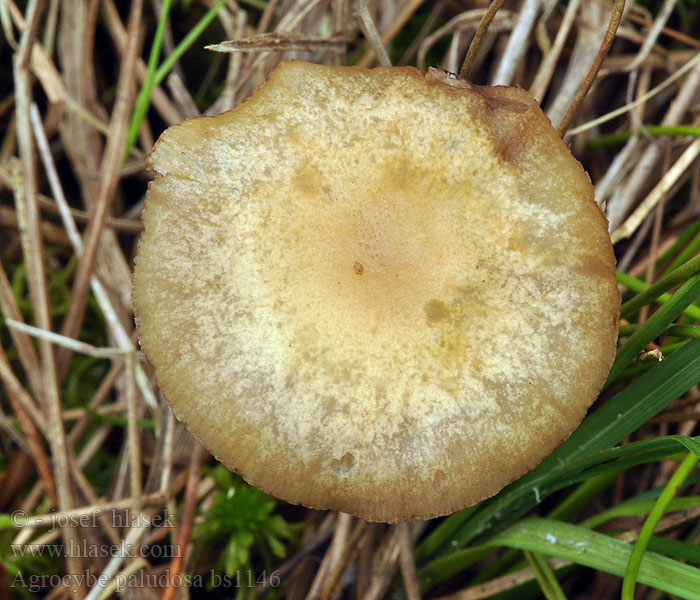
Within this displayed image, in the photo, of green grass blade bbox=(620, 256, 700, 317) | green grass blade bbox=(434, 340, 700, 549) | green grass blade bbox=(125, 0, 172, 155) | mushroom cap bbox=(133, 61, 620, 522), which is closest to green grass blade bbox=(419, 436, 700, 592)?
green grass blade bbox=(434, 340, 700, 549)

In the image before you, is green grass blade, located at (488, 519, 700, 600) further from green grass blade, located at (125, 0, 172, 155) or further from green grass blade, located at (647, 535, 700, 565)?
green grass blade, located at (125, 0, 172, 155)

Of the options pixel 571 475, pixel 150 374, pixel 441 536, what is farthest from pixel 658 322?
→ pixel 150 374

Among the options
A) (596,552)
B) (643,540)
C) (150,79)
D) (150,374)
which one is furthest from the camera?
(150,374)

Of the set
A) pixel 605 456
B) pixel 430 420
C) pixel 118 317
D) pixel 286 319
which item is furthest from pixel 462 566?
pixel 118 317

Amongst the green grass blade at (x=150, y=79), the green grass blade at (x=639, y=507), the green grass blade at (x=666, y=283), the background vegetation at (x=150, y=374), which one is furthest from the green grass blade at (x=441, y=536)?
the green grass blade at (x=150, y=79)

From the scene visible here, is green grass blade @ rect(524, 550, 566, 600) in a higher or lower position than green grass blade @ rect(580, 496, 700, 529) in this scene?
lower

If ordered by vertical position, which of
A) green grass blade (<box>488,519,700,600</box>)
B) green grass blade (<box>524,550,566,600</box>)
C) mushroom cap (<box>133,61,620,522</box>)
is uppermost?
mushroom cap (<box>133,61,620,522</box>)

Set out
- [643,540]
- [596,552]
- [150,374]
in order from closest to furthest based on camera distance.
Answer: [643,540], [596,552], [150,374]

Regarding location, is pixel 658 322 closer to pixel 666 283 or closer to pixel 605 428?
pixel 666 283

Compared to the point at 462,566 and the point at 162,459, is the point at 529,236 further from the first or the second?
the point at 162,459
